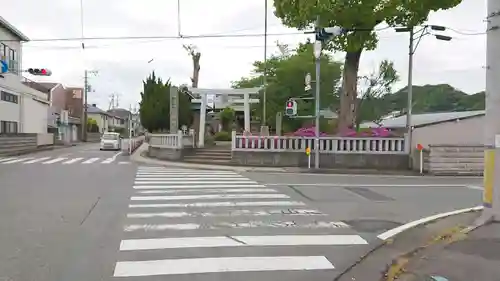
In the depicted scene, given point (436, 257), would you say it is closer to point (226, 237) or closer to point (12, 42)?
point (226, 237)

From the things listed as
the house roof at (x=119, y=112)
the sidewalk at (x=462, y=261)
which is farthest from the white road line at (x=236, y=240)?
the house roof at (x=119, y=112)

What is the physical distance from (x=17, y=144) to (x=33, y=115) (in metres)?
12.2

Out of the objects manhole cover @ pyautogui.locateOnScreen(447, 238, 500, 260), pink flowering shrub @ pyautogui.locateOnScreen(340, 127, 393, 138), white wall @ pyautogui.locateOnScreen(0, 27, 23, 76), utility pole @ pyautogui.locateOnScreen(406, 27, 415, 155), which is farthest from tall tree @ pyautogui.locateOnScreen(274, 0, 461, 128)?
white wall @ pyautogui.locateOnScreen(0, 27, 23, 76)

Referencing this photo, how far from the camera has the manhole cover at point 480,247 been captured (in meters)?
6.57

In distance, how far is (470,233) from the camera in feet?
26.2

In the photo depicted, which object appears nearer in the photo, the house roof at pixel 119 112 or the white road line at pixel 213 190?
the white road line at pixel 213 190

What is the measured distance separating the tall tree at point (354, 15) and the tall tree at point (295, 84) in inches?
620

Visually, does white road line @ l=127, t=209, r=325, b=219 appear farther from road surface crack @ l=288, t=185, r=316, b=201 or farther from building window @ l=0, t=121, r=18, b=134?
building window @ l=0, t=121, r=18, b=134

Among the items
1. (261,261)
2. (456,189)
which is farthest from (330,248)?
(456,189)

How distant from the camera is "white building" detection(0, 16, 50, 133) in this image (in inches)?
1618

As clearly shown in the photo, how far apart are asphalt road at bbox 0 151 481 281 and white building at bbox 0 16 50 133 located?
2872cm

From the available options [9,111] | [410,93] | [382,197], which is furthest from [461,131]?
[9,111]

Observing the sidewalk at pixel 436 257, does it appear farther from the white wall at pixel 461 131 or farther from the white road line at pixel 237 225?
the white wall at pixel 461 131

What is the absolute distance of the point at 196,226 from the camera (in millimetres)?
8789
